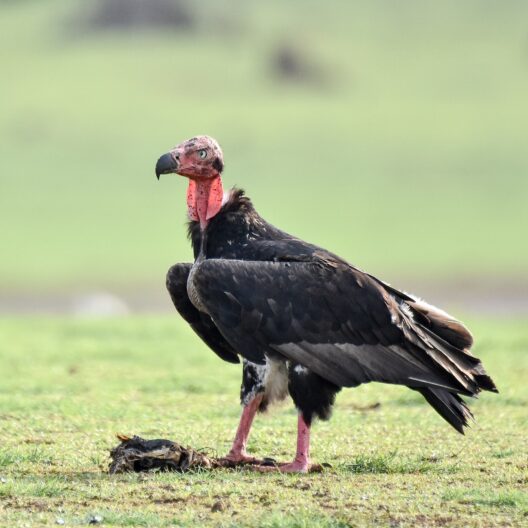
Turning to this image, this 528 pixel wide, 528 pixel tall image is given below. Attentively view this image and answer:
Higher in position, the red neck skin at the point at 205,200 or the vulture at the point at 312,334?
the red neck skin at the point at 205,200

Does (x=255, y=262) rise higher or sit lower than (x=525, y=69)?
lower

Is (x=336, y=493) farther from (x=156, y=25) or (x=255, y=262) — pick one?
(x=156, y=25)

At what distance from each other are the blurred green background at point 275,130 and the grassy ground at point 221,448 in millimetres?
15619

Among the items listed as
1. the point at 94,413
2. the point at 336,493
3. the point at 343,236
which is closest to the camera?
the point at 336,493

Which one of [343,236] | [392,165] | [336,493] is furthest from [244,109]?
[336,493]

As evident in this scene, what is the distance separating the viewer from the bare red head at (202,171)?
972 cm

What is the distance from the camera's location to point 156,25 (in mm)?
50125

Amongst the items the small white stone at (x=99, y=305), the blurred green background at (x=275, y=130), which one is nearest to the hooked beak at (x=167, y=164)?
the small white stone at (x=99, y=305)

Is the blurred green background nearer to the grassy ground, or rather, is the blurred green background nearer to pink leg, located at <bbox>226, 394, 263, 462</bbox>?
the grassy ground

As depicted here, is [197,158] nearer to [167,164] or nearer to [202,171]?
[202,171]

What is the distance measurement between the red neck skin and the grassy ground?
1382 mm

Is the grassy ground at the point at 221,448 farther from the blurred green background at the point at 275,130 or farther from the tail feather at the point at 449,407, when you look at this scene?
the blurred green background at the point at 275,130

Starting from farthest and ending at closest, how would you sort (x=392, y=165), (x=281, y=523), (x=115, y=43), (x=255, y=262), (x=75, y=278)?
1. (x=115, y=43)
2. (x=392, y=165)
3. (x=75, y=278)
4. (x=255, y=262)
5. (x=281, y=523)

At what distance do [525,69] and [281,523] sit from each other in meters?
41.3
